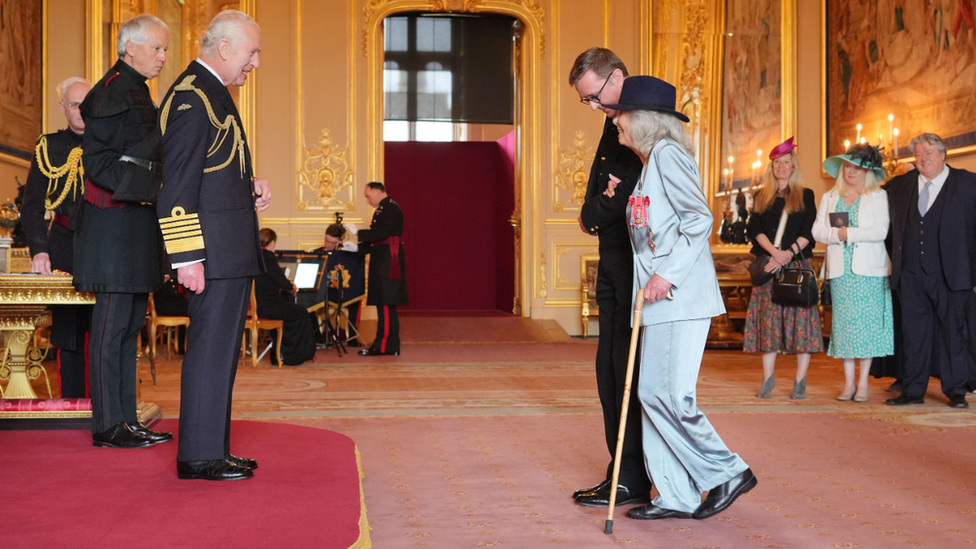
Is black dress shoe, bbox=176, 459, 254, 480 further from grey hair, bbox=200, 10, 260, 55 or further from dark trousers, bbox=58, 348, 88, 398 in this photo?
dark trousers, bbox=58, 348, 88, 398

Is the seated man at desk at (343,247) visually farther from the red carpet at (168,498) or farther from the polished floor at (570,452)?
the red carpet at (168,498)

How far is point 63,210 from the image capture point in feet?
12.3

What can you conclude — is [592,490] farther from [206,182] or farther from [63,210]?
[63,210]

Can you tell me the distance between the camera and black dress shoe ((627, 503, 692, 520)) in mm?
2832

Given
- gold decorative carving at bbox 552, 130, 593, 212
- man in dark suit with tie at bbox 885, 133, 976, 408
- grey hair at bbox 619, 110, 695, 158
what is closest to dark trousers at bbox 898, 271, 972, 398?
man in dark suit with tie at bbox 885, 133, 976, 408

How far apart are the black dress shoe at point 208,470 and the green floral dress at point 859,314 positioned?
3.96 metres

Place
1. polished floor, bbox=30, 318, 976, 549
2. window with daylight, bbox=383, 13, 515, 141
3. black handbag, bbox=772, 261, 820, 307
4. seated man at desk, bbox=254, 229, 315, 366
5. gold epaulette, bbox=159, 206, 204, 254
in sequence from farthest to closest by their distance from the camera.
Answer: window with daylight, bbox=383, 13, 515, 141 < seated man at desk, bbox=254, 229, 315, 366 < black handbag, bbox=772, 261, 820, 307 < polished floor, bbox=30, 318, 976, 549 < gold epaulette, bbox=159, 206, 204, 254

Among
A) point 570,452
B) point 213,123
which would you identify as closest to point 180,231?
point 213,123

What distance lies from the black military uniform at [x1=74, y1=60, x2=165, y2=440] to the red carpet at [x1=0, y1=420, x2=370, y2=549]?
30cm

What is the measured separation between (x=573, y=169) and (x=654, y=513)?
8.17 meters

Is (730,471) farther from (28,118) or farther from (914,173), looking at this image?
(28,118)

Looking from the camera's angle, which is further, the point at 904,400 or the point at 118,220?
the point at 904,400

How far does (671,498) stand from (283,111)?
8654 millimetres

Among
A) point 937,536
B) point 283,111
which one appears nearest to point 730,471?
point 937,536
